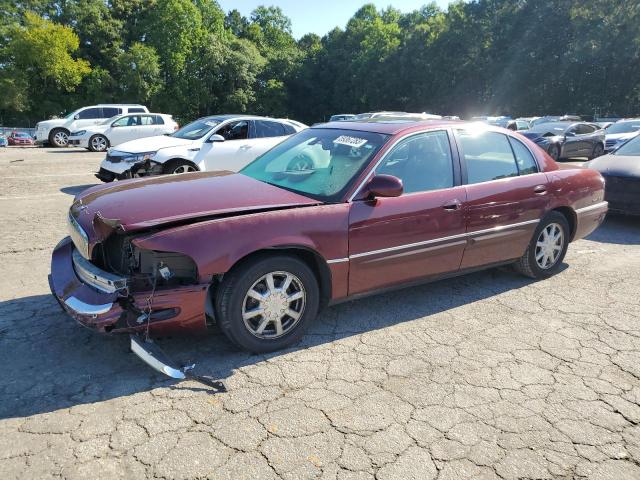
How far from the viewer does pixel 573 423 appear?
2859 mm

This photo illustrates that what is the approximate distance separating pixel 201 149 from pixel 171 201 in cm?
Result: 597

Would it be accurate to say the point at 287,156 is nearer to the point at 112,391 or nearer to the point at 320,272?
the point at 320,272

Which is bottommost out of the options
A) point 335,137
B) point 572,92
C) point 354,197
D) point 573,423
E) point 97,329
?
point 573,423

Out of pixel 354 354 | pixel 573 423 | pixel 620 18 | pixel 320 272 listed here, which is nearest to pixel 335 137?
pixel 320 272

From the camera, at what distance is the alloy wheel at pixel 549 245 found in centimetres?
507

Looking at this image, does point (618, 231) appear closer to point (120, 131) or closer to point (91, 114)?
point (120, 131)

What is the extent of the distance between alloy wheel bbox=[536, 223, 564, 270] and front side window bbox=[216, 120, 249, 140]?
6387mm

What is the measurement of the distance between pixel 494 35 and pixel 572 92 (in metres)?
9.25

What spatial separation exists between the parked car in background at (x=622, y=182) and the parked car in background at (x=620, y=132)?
36.6 feet

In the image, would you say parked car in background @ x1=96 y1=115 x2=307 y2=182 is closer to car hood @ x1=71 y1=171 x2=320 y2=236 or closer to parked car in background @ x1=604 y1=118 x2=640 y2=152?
car hood @ x1=71 y1=171 x2=320 y2=236

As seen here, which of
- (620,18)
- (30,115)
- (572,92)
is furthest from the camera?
(30,115)

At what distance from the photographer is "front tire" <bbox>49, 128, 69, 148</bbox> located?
20.5m

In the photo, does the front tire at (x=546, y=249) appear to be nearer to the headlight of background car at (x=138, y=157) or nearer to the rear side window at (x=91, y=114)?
the headlight of background car at (x=138, y=157)

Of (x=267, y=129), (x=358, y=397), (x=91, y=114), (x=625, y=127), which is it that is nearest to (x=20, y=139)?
(x=91, y=114)
